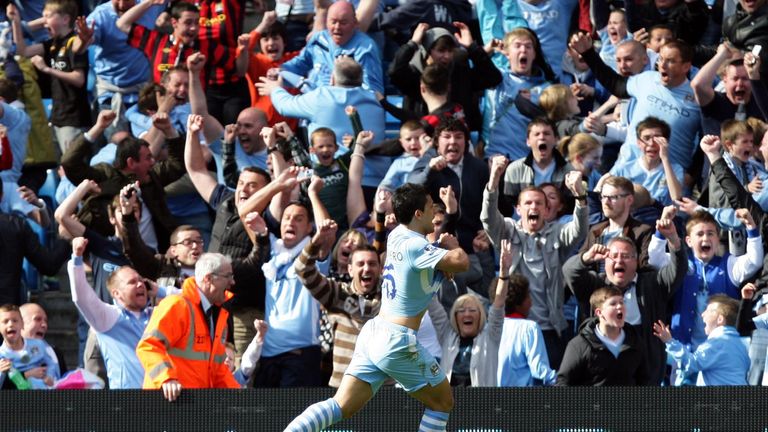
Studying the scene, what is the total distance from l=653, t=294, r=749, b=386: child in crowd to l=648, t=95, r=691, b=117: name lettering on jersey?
2927 mm

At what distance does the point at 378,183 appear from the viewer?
536 inches

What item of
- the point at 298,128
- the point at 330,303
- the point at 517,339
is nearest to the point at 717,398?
the point at 517,339

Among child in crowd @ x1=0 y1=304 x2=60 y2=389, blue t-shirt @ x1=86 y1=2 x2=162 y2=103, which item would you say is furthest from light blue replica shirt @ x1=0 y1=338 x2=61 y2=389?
blue t-shirt @ x1=86 y1=2 x2=162 y2=103

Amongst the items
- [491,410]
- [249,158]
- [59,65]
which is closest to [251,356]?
[491,410]

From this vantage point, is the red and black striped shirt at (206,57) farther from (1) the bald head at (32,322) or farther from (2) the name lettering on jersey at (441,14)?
(1) the bald head at (32,322)

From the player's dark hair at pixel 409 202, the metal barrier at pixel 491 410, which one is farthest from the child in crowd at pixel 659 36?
the player's dark hair at pixel 409 202

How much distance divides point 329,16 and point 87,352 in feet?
14.3

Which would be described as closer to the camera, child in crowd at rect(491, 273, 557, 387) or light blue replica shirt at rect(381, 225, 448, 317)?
light blue replica shirt at rect(381, 225, 448, 317)

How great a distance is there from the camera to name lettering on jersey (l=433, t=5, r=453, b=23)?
15727mm

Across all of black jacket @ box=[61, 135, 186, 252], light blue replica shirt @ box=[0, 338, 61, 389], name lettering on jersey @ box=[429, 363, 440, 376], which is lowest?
light blue replica shirt @ box=[0, 338, 61, 389]

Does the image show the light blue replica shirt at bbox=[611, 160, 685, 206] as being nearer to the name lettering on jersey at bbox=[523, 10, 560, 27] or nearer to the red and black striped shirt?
the name lettering on jersey at bbox=[523, 10, 560, 27]

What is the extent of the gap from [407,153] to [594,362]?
2.97 m

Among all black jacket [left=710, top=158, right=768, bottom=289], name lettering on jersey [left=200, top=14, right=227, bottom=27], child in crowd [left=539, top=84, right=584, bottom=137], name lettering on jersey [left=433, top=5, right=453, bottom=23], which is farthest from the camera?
name lettering on jersey [left=433, top=5, right=453, bottom=23]

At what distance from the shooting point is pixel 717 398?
9.78 metres
